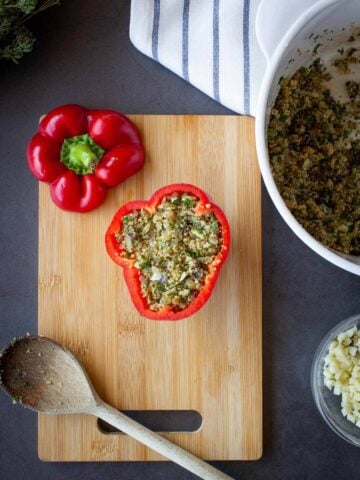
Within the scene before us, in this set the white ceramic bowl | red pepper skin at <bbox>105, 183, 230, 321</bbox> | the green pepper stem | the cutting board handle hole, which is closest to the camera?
the white ceramic bowl

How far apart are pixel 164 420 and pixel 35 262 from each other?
617 millimetres

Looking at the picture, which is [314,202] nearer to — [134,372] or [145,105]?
[145,105]

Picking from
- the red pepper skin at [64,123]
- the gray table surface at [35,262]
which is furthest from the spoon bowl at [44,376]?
the red pepper skin at [64,123]

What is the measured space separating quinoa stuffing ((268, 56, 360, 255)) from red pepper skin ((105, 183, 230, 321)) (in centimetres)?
20

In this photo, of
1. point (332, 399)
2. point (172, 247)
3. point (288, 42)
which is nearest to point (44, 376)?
point (172, 247)

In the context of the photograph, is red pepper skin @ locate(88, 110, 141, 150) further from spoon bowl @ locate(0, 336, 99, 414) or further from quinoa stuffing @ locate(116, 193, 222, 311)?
spoon bowl @ locate(0, 336, 99, 414)

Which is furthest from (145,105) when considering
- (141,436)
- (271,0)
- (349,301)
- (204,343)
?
(141,436)

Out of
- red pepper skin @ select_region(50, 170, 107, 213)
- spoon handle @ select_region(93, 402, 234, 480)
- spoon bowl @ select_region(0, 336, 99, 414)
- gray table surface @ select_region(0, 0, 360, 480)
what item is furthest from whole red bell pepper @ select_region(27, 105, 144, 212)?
spoon handle @ select_region(93, 402, 234, 480)

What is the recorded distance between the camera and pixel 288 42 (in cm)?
144

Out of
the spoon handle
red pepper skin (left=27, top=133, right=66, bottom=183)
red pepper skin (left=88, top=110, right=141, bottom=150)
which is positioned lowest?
the spoon handle

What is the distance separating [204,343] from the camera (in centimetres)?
188

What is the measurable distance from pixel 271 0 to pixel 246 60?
35 cm

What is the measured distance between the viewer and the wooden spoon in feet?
6.03

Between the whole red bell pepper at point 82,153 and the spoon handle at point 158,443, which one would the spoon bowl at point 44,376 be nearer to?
the spoon handle at point 158,443
